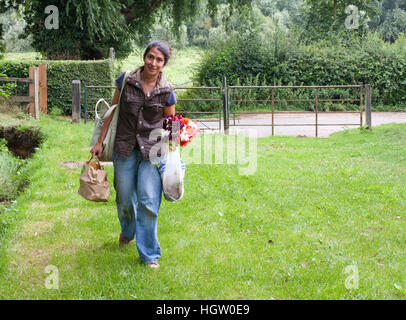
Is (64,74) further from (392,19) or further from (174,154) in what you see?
(392,19)

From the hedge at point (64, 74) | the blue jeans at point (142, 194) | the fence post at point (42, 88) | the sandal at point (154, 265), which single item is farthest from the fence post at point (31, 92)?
the sandal at point (154, 265)

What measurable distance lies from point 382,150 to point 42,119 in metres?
10.5

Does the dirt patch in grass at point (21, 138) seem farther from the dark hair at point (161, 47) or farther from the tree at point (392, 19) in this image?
the tree at point (392, 19)

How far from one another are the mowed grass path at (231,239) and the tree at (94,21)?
13351 mm

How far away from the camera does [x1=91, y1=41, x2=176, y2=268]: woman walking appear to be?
14.3 ft

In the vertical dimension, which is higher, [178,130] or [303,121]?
[178,130]

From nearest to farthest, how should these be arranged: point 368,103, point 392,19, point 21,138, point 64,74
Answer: point 21,138
point 368,103
point 64,74
point 392,19

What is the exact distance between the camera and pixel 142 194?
4.36 m

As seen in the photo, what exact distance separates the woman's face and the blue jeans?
2.39ft

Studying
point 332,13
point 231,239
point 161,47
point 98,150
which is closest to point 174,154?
point 98,150

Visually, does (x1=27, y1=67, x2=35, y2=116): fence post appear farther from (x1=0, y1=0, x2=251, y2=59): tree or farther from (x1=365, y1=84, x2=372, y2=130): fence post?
(x1=365, y1=84, x2=372, y2=130): fence post

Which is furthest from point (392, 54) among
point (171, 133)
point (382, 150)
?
point (171, 133)

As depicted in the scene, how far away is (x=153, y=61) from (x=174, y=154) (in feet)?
2.75

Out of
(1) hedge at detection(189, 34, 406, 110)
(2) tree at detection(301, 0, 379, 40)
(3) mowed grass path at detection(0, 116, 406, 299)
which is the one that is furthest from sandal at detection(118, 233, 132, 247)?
(2) tree at detection(301, 0, 379, 40)
